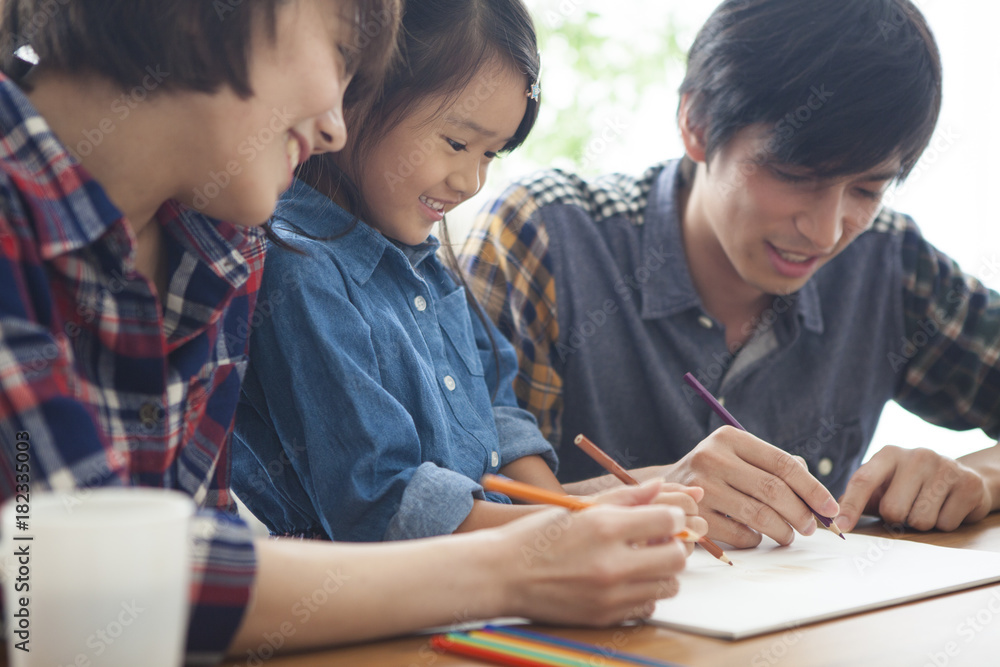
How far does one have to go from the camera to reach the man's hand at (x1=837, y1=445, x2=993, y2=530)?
1.13 m

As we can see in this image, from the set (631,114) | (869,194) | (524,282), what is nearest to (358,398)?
(524,282)

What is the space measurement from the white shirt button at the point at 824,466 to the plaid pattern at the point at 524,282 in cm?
45

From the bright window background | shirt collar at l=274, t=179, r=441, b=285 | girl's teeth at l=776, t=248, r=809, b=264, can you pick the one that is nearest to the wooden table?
shirt collar at l=274, t=179, r=441, b=285

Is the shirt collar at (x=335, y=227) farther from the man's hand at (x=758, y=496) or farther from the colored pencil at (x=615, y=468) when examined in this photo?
the man's hand at (x=758, y=496)

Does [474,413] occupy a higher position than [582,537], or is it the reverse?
[582,537]

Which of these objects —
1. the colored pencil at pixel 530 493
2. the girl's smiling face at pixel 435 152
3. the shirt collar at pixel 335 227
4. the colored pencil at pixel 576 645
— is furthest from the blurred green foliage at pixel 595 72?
the colored pencil at pixel 576 645

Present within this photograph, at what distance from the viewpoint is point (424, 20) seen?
108 cm

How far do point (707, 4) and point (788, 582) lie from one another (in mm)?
2760

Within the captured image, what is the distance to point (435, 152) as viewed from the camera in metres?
1.07

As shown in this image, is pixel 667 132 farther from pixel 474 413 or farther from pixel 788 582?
pixel 788 582

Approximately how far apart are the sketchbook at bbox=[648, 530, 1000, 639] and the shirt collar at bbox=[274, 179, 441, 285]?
49 cm

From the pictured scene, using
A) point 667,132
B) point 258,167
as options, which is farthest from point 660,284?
point 667,132

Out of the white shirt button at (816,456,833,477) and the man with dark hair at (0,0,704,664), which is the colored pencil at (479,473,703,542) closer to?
the man with dark hair at (0,0,704,664)

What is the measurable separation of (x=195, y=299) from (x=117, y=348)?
115 mm
